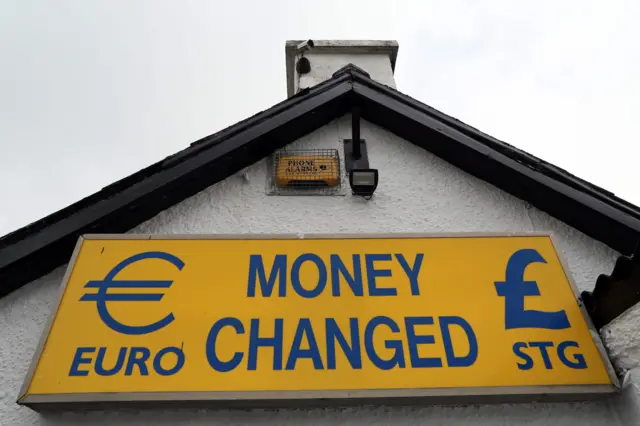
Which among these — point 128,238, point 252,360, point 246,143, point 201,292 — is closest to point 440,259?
point 252,360

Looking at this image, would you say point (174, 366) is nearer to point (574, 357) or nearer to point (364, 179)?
point (364, 179)

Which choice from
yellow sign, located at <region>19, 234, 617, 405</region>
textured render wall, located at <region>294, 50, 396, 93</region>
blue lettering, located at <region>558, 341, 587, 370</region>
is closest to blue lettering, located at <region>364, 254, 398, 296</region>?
yellow sign, located at <region>19, 234, 617, 405</region>

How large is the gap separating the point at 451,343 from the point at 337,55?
4.60 m

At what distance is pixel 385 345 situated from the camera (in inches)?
77.8

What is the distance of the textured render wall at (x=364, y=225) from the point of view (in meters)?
1.91

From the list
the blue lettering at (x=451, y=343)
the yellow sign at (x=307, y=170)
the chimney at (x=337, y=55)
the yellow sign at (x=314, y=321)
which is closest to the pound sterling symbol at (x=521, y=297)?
the yellow sign at (x=314, y=321)

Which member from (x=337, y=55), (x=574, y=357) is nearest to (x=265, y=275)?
(x=574, y=357)

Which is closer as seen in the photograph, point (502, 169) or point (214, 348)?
point (214, 348)

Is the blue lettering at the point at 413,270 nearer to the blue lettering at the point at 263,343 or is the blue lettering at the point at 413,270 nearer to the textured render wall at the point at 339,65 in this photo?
the blue lettering at the point at 263,343

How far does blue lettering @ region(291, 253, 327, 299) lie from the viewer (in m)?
2.17

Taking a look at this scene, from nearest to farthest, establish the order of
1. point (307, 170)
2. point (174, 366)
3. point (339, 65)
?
point (174, 366), point (307, 170), point (339, 65)

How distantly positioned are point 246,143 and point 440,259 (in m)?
1.44

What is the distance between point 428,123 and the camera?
3131mm

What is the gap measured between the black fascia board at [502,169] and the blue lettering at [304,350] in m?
1.63
